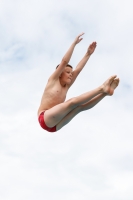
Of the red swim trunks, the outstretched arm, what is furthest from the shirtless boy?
the outstretched arm

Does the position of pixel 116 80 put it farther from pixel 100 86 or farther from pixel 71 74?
pixel 71 74

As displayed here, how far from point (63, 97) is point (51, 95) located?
39 centimetres

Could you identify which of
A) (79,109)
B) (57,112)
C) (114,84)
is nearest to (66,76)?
(79,109)

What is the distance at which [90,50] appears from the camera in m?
10.6

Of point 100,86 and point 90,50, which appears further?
point 90,50

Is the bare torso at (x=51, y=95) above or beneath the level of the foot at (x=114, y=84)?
above

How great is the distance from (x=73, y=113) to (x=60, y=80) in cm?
104

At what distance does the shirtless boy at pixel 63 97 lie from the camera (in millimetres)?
8492

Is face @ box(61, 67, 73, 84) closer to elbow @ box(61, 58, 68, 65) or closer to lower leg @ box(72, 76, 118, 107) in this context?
elbow @ box(61, 58, 68, 65)

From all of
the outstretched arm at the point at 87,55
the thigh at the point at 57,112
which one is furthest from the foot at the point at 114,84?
the outstretched arm at the point at 87,55

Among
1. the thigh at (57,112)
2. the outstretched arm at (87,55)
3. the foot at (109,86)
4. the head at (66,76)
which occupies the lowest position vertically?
the thigh at (57,112)

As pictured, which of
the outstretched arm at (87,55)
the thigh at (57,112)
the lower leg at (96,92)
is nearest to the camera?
the lower leg at (96,92)

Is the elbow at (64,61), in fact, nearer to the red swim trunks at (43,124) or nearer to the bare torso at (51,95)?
the bare torso at (51,95)

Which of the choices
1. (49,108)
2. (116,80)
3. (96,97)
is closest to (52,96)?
(49,108)
